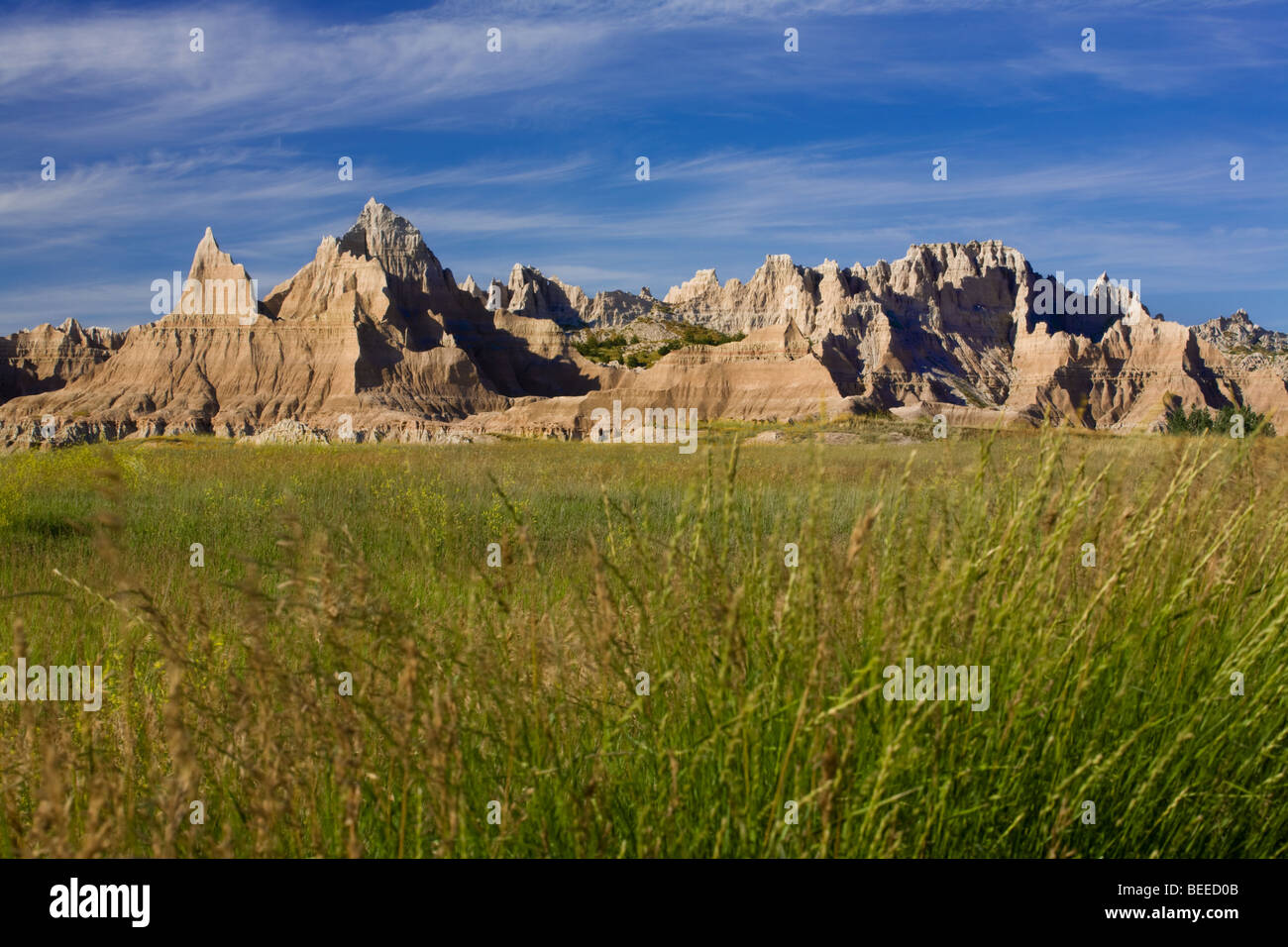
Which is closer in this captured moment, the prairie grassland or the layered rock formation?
the prairie grassland

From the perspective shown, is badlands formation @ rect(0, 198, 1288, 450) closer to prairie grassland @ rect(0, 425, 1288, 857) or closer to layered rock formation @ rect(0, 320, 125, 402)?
layered rock formation @ rect(0, 320, 125, 402)

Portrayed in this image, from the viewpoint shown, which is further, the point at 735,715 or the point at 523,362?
the point at 523,362

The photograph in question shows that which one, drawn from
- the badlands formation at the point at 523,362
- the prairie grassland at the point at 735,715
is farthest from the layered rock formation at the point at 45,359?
the prairie grassland at the point at 735,715

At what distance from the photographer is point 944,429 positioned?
9.43ft

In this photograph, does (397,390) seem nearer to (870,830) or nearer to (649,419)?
(649,419)

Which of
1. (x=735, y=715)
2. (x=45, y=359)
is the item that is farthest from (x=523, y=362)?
(x=735, y=715)

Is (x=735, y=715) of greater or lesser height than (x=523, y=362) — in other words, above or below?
below

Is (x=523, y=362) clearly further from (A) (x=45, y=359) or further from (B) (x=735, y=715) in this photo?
(B) (x=735, y=715)

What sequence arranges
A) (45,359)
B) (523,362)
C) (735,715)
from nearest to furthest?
(735,715)
(45,359)
(523,362)

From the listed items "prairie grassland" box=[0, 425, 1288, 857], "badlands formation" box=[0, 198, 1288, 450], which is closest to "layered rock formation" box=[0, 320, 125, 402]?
"badlands formation" box=[0, 198, 1288, 450]

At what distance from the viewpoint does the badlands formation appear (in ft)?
246

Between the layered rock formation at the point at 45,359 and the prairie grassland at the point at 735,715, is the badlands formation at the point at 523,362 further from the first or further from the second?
the prairie grassland at the point at 735,715

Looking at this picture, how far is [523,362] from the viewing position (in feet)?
327

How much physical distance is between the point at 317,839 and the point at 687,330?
418ft
